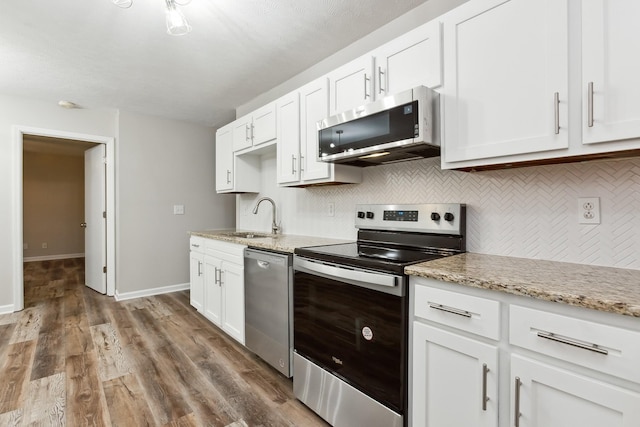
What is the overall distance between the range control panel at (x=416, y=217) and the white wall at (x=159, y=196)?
3.15 metres

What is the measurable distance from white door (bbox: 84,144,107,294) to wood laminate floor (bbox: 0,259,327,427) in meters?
0.80

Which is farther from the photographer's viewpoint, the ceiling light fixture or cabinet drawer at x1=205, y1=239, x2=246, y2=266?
cabinet drawer at x1=205, y1=239, x2=246, y2=266

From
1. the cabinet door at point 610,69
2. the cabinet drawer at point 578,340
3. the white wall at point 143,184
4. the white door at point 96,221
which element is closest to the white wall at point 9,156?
the white wall at point 143,184

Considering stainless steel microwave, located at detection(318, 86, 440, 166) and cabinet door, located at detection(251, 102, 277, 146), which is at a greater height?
cabinet door, located at detection(251, 102, 277, 146)

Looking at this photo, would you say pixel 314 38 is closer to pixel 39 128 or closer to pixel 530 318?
pixel 530 318

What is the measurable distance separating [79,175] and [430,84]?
327 inches

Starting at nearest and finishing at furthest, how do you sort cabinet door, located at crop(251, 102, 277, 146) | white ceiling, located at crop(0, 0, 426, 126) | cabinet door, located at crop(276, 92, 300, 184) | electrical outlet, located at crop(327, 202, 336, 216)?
white ceiling, located at crop(0, 0, 426, 126), cabinet door, located at crop(276, 92, 300, 184), electrical outlet, located at crop(327, 202, 336, 216), cabinet door, located at crop(251, 102, 277, 146)

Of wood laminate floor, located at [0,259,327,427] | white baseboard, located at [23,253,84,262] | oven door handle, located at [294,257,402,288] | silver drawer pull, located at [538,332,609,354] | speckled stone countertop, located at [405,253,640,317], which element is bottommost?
wood laminate floor, located at [0,259,327,427]

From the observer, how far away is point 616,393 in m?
0.86

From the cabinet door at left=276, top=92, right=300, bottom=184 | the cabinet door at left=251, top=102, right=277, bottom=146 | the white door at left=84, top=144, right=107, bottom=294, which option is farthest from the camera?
the white door at left=84, top=144, right=107, bottom=294

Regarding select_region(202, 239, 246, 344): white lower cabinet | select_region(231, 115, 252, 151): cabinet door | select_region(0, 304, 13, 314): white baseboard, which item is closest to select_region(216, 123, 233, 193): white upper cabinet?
select_region(231, 115, 252, 151): cabinet door

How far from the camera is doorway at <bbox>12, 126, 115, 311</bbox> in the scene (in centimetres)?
347

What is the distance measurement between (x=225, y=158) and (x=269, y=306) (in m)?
1.99

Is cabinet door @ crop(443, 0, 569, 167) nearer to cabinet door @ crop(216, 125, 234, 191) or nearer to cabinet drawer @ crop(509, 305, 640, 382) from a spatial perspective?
cabinet drawer @ crop(509, 305, 640, 382)
